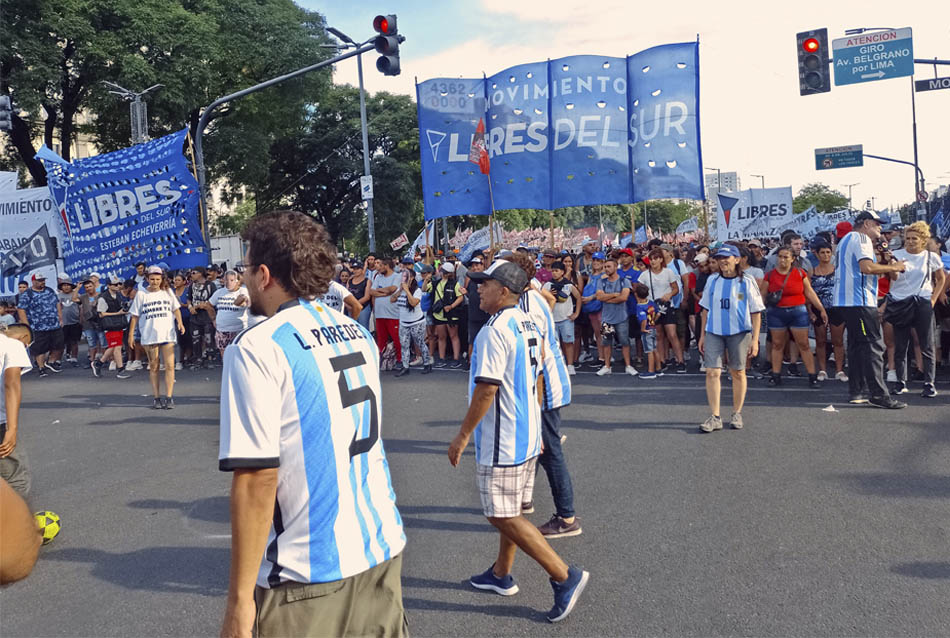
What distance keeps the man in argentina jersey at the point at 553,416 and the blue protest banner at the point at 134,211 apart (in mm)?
9412

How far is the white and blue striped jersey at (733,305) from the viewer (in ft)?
25.0

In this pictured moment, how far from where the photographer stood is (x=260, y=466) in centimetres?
210

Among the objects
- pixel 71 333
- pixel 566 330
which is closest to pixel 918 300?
pixel 566 330

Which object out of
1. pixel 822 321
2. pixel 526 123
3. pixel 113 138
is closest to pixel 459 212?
pixel 526 123

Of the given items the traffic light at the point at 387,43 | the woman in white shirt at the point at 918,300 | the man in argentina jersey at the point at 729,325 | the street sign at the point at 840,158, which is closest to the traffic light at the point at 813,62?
the woman in white shirt at the point at 918,300

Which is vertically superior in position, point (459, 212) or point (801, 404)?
point (459, 212)

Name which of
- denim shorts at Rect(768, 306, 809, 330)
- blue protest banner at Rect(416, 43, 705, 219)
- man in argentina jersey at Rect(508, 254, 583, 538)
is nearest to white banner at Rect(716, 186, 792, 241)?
blue protest banner at Rect(416, 43, 705, 219)

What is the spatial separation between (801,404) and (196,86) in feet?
83.9

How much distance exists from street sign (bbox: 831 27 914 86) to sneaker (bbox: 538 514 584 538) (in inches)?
612

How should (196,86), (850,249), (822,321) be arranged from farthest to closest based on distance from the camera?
(196,86)
(822,321)
(850,249)

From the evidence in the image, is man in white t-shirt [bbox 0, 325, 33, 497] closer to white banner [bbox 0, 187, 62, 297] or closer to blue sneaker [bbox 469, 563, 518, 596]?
blue sneaker [bbox 469, 563, 518, 596]

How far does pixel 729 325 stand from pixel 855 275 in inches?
69.7

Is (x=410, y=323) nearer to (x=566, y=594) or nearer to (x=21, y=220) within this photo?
(x=21, y=220)

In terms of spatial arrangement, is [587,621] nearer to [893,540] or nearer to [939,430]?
[893,540]
